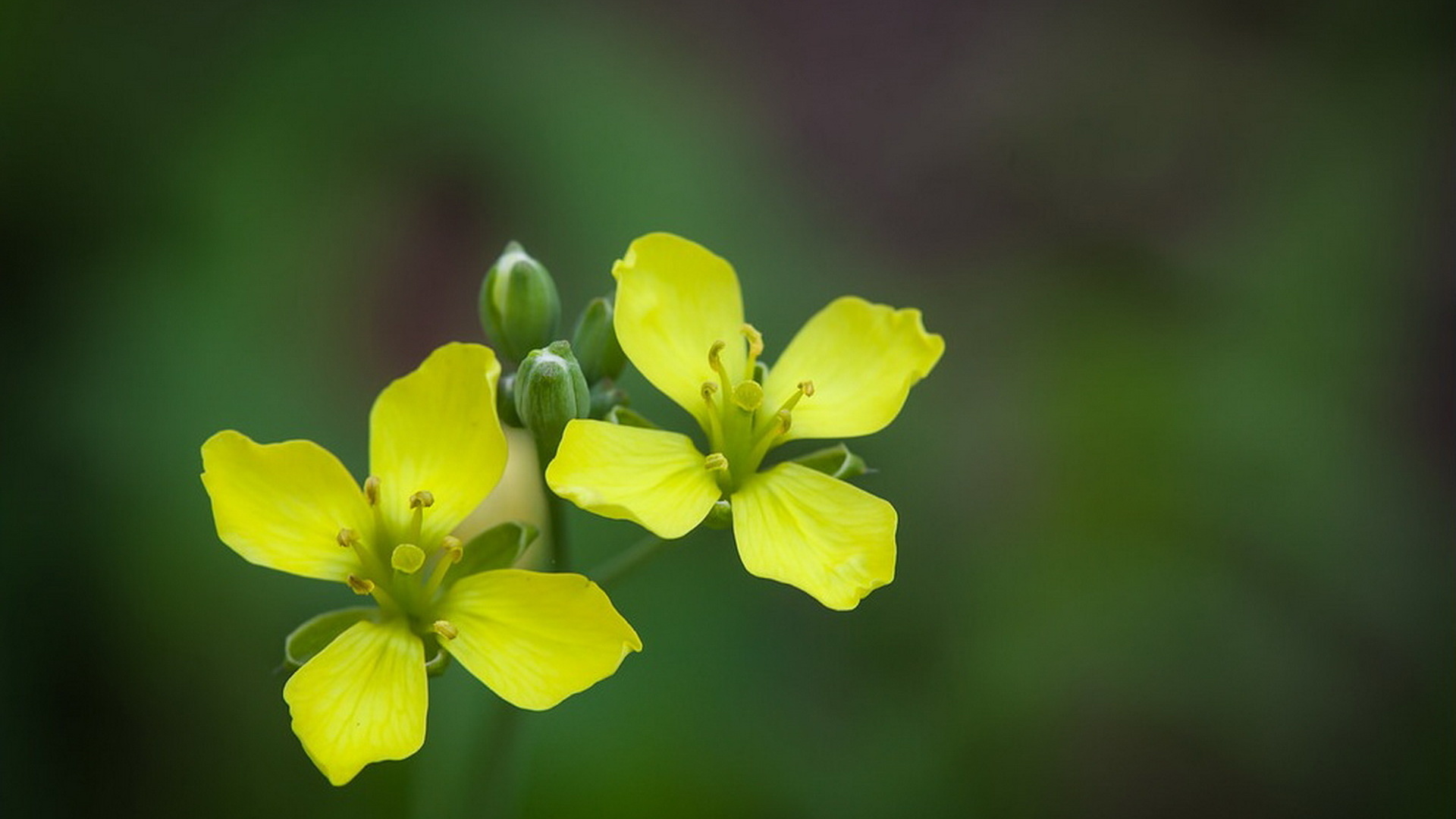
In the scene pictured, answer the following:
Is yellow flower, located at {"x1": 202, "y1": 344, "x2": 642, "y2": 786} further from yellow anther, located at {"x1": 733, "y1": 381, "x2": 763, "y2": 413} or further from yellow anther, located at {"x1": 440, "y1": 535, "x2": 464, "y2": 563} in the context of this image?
yellow anther, located at {"x1": 733, "y1": 381, "x2": 763, "y2": 413}

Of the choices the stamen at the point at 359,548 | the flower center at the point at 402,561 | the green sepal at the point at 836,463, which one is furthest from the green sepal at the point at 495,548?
the green sepal at the point at 836,463

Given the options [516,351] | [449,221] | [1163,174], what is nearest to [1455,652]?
[1163,174]

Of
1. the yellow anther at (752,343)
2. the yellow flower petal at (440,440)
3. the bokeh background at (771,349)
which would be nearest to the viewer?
the yellow flower petal at (440,440)

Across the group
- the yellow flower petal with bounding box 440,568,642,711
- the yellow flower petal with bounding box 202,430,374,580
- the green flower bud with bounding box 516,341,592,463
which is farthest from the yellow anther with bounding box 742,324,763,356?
the yellow flower petal with bounding box 202,430,374,580

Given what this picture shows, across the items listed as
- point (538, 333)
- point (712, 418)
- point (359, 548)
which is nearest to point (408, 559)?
point (359, 548)

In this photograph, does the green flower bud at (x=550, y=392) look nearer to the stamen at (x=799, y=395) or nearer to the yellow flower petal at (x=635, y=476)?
the yellow flower petal at (x=635, y=476)

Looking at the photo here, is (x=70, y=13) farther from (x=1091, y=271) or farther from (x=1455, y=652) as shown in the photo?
(x=1455, y=652)
